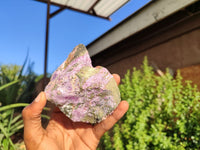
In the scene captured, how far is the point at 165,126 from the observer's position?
219 centimetres

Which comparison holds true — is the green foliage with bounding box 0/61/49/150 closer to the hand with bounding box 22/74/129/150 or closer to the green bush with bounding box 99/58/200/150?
the hand with bounding box 22/74/129/150

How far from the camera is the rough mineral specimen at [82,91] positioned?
3.50 feet

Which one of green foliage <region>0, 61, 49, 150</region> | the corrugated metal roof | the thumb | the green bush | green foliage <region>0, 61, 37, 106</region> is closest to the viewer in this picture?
the thumb

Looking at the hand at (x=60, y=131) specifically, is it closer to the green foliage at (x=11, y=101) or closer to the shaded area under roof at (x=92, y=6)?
the green foliage at (x=11, y=101)

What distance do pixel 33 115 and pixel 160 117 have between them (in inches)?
63.9

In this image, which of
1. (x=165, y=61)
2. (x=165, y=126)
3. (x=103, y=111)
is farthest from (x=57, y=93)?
(x=165, y=61)

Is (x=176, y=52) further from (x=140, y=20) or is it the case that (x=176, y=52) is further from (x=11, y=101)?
(x=11, y=101)

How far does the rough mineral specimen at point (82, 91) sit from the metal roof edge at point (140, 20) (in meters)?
1.68

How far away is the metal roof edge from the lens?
2.51 m

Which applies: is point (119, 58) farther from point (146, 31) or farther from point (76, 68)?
point (76, 68)

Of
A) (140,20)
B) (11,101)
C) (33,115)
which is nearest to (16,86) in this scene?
(11,101)

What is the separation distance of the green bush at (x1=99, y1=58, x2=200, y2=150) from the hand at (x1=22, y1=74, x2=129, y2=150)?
3.20ft

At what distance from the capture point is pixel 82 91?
1097mm

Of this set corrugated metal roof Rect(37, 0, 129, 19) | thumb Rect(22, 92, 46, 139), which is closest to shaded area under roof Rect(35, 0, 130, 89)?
corrugated metal roof Rect(37, 0, 129, 19)
